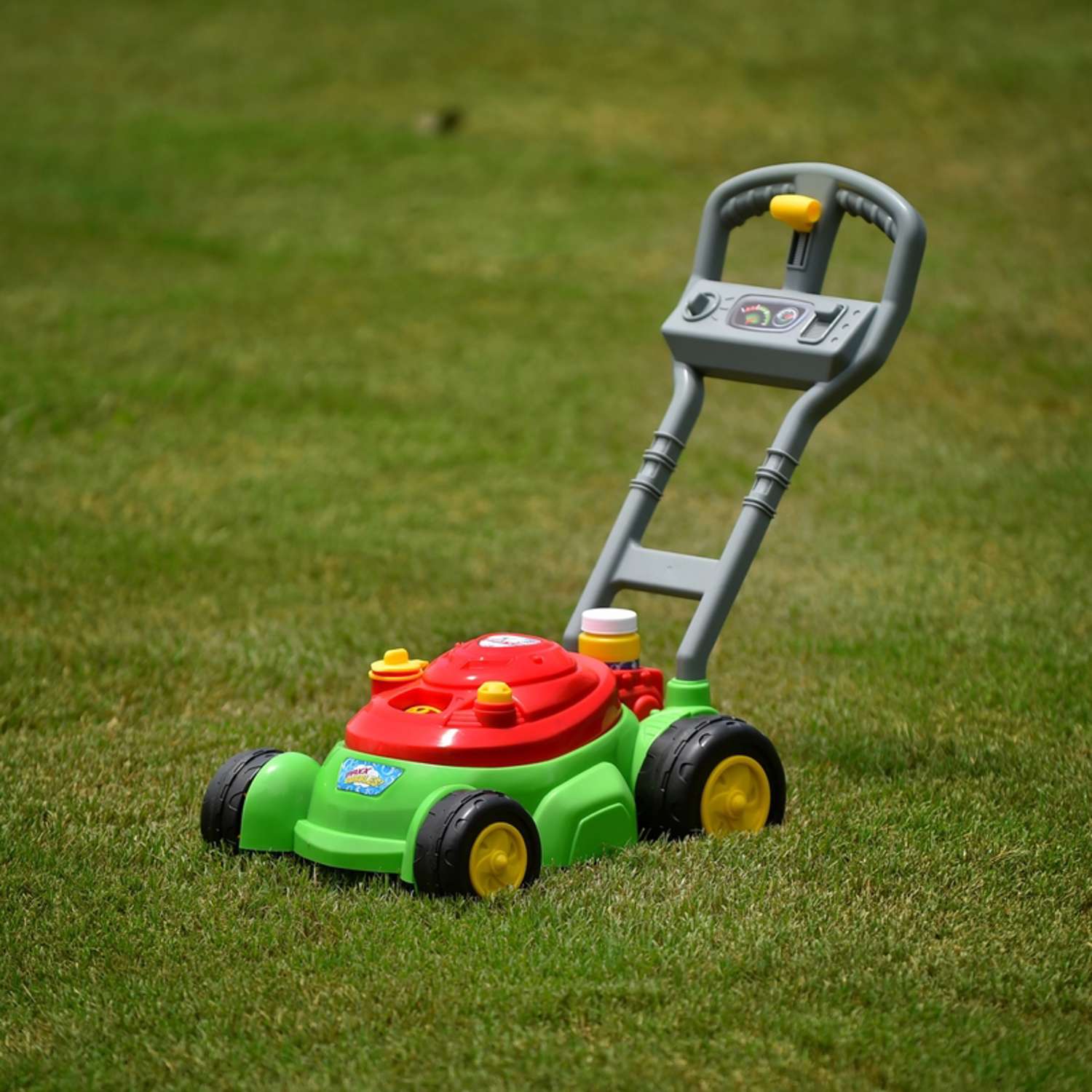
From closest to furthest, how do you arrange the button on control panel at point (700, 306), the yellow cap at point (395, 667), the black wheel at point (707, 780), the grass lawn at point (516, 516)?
the grass lawn at point (516, 516) < the black wheel at point (707, 780) < the yellow cap at point (395, 667) < the button on control panel at point (700, 306)

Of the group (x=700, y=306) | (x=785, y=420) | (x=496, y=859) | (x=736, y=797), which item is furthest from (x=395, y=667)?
(x=700, y=306)

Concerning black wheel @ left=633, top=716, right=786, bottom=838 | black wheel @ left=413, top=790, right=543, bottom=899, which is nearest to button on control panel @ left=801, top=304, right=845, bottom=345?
black wheel @ left=633, top=716, right=786, bottom=838

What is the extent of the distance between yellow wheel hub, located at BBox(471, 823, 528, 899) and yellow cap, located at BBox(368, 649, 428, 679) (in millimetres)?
701

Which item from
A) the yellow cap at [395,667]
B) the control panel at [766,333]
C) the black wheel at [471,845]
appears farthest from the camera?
the control panel at [766,333]

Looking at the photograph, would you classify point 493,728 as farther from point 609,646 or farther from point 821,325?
point 821,325

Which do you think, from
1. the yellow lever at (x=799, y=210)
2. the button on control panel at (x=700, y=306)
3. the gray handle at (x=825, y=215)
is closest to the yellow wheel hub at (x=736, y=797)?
the gray handle at (x=825, y=215)

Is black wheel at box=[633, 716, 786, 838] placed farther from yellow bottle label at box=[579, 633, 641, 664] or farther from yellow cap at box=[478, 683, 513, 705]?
yellow cap at box=[478, 683, 513, 705]

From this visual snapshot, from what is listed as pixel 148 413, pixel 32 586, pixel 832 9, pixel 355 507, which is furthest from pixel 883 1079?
pixel 832 9

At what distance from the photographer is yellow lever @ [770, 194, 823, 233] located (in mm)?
4762

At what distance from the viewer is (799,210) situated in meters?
4.76

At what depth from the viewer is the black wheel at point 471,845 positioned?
3.88m

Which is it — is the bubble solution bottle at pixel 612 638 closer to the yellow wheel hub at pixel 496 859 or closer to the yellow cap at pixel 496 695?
the yellow cap at pixel 496 695

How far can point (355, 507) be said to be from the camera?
8438mm

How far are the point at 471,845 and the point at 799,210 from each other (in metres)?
2.02
